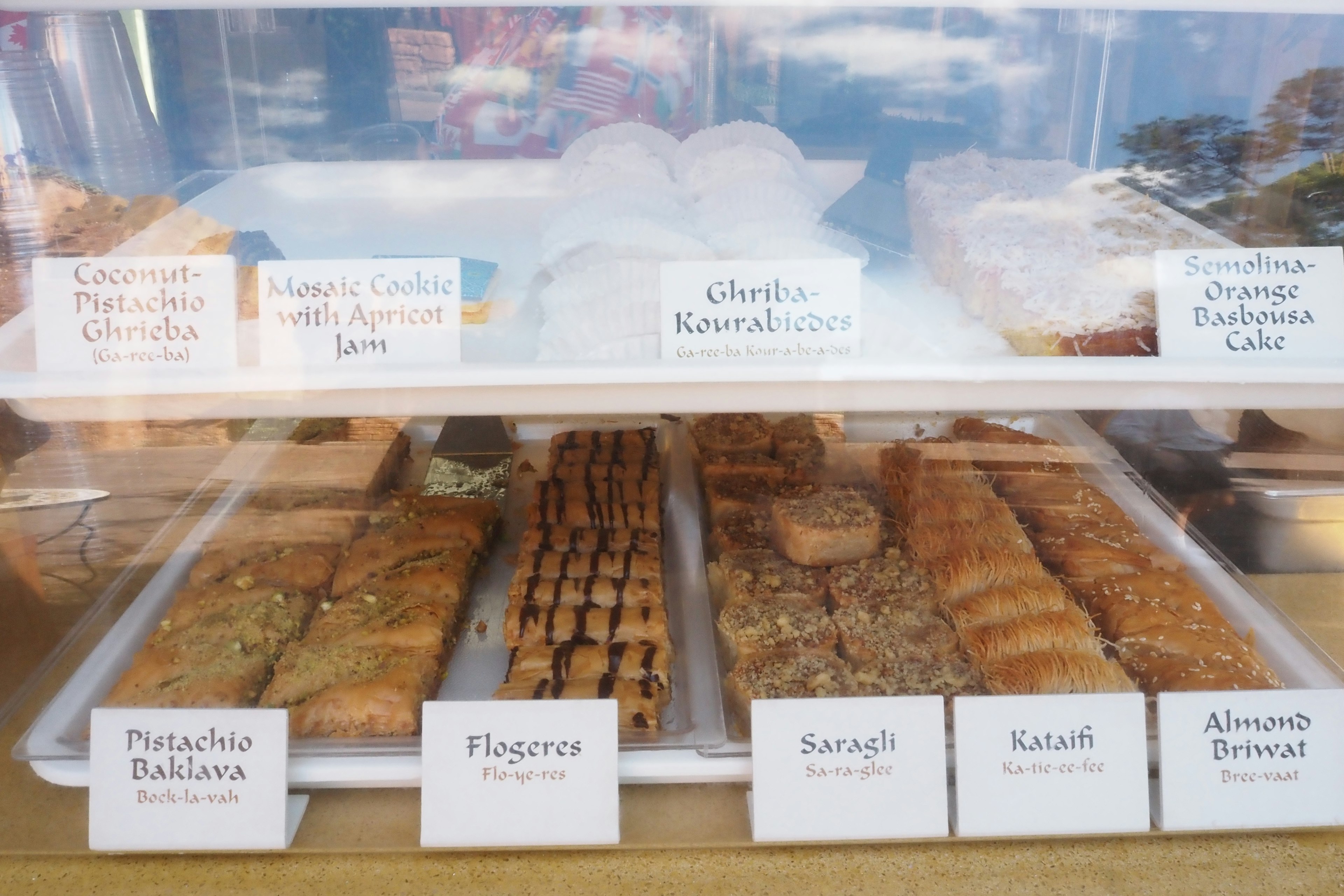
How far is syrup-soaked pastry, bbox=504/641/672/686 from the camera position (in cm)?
126

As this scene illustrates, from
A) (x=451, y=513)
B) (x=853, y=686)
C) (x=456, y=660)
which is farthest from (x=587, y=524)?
(x=853, y=686)

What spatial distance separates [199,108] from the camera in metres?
1.23

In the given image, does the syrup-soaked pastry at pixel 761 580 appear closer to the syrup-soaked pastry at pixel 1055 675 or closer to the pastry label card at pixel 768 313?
the syrup-soaked pastry at pixel 1055 675

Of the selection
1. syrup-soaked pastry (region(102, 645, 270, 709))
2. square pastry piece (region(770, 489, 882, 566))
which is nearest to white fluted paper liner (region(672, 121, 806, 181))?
square pastry piece (region(770, 489, 882, 566))

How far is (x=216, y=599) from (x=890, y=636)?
0.97 m

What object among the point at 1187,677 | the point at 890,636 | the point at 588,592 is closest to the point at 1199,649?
the point at 1187,677

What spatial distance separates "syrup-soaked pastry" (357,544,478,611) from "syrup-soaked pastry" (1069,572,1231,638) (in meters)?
0.94

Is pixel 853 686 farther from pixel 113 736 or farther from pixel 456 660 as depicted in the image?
pixel 113 736

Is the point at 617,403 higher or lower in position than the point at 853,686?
higher

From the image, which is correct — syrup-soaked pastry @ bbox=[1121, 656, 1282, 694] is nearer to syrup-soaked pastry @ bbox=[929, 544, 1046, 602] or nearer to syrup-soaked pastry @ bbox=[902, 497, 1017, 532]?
syrup-soaked pastry @ bbox=[929, 544, 1046, 602]

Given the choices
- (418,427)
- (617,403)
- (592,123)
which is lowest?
(418,427)

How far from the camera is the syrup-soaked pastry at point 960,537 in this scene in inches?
58.4

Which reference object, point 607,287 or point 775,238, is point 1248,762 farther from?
point 607,287

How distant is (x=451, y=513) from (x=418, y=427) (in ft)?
0.85
